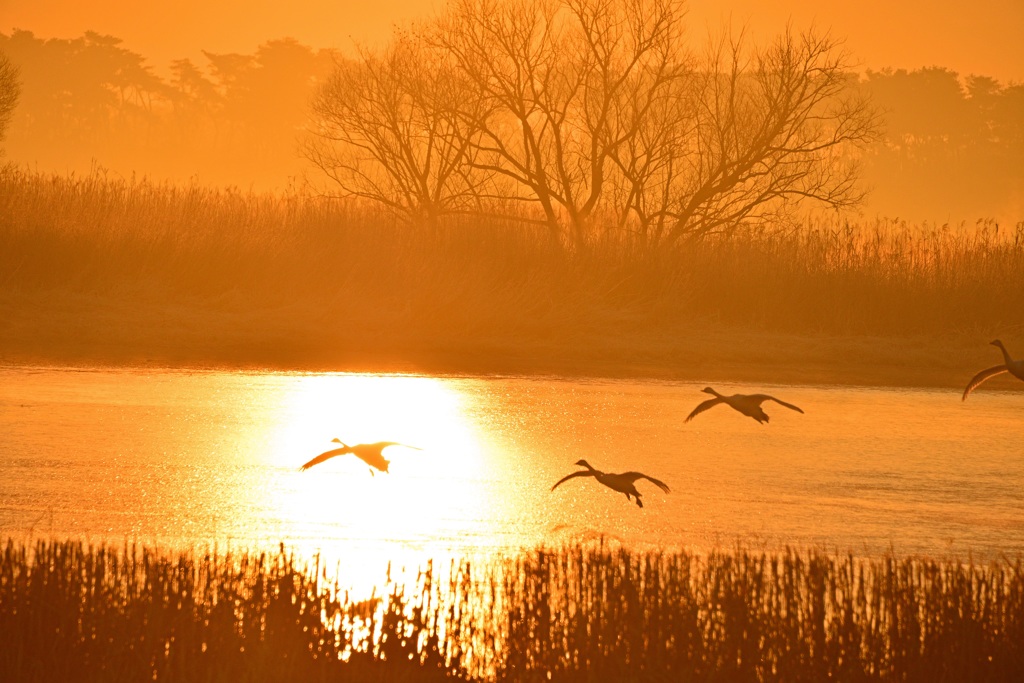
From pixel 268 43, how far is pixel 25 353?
247 ft

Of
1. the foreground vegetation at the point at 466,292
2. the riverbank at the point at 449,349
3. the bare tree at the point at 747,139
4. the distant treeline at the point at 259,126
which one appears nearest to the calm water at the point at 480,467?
the riverbank at the point at 449,349

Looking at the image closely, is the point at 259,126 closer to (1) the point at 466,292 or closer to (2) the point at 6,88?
(2) the point at 6,88

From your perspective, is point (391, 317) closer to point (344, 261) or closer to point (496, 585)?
point (344, 261)

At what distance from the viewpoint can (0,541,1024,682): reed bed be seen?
7.09 metres

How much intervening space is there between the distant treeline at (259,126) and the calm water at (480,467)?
67.0 m

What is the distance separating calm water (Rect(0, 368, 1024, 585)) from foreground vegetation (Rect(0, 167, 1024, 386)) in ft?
9.71

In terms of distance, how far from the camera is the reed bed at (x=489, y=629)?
709 cm

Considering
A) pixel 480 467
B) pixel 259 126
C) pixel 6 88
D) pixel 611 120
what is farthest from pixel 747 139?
pixel 259 126

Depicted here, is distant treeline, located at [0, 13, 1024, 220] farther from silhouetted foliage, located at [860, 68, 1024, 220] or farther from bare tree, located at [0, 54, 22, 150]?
bare tree, located at [0, 54, 22, 150]

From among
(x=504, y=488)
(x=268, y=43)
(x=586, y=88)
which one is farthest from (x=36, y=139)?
(x=504, y=488)

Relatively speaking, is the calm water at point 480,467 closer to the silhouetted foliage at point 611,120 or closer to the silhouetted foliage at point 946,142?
the silhouetted foliage at point 611,120

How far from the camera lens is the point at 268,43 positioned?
93.4 meters

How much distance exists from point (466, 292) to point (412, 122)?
898 cm

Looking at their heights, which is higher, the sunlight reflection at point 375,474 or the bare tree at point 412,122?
the bare tree at point 412,122
